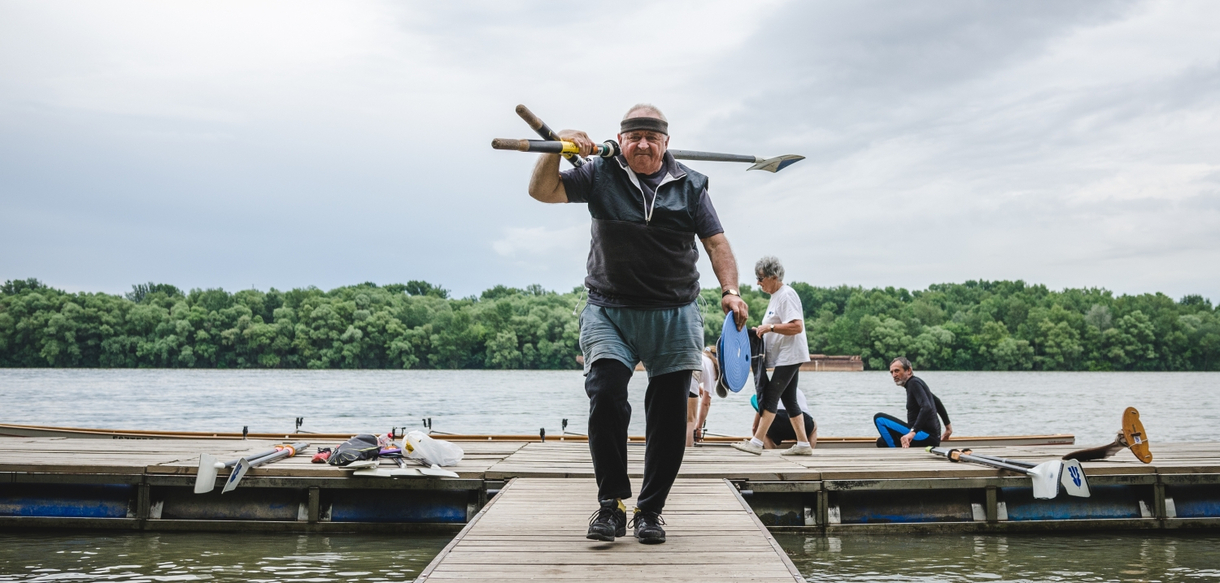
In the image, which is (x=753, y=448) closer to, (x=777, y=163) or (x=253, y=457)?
(x=777, y=163)

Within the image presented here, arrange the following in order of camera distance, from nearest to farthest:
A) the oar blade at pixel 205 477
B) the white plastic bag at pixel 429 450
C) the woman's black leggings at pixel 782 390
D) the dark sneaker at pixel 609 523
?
the dark sneaker at pixel 609 523
the oar blade at pixel 205 477
the white plastic bag at pixel 429 450
the woman's black leggings at pixel 782 390

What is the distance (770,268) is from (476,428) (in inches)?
742

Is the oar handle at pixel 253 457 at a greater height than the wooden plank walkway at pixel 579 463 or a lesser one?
greater

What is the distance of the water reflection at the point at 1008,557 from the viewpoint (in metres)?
5.65

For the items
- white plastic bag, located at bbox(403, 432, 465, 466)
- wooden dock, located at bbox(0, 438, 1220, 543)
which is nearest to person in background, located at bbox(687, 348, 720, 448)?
wooden dock, located at bbox(0, 438, 1220, 543)

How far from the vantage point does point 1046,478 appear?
608cm

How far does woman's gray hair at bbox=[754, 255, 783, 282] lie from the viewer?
7984mm

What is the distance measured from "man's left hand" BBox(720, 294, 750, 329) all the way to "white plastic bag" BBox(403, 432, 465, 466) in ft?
10.3

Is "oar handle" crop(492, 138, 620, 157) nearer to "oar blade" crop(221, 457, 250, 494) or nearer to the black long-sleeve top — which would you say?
"oar blade" crop(221, 457, 250, 494)

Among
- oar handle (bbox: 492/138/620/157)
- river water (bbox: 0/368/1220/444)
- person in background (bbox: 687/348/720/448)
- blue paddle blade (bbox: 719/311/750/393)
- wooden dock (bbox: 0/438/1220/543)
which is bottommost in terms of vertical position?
river water (bbox: 0/368/1220/444)

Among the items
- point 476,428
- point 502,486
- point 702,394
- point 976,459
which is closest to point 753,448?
point 702,394

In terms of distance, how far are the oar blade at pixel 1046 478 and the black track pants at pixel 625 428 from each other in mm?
3424

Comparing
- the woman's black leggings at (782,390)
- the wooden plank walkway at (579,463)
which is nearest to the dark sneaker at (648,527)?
the wooden plank walkway at (579,463)

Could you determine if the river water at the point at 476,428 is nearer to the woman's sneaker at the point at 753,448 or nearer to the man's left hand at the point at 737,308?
the woman's sneaker at the point at 753,448
